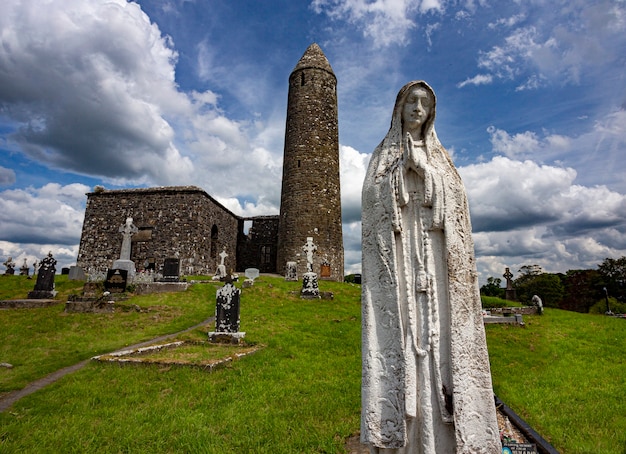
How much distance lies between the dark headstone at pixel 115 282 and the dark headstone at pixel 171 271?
195 cm

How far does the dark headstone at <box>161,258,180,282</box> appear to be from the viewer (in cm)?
1622

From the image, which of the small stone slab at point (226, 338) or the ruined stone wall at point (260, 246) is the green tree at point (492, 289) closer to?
the ruined stone wall at point (260, 246)

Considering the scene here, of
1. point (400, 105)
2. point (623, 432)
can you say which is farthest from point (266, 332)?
point (400, 105)

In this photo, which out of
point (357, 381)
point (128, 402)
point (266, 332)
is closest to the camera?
point (128, 402)

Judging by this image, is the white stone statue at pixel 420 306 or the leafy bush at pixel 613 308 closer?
the white stone statue at pixel 420 306

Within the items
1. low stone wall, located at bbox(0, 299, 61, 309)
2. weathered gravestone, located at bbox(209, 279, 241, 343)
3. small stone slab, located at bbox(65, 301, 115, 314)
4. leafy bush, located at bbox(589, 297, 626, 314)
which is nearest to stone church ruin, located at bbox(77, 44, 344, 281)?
low stone wall, located at bbox(0, 299, 61, 309)

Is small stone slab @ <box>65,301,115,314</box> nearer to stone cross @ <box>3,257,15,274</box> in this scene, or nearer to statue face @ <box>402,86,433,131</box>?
statue face @ <box>402,86,433,131</box>

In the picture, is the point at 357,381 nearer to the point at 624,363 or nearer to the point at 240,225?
the point at 624,363

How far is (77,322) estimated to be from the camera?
10.5 meters

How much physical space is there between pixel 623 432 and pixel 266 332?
23.7ft

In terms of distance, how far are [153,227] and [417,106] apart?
26.1 m

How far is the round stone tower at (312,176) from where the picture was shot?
24438mm

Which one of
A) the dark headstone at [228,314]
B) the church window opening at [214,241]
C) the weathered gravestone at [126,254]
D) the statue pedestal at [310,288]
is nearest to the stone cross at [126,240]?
the weathered gravestone at [126,254]

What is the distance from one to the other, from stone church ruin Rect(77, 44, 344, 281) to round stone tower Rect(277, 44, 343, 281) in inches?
2.7
